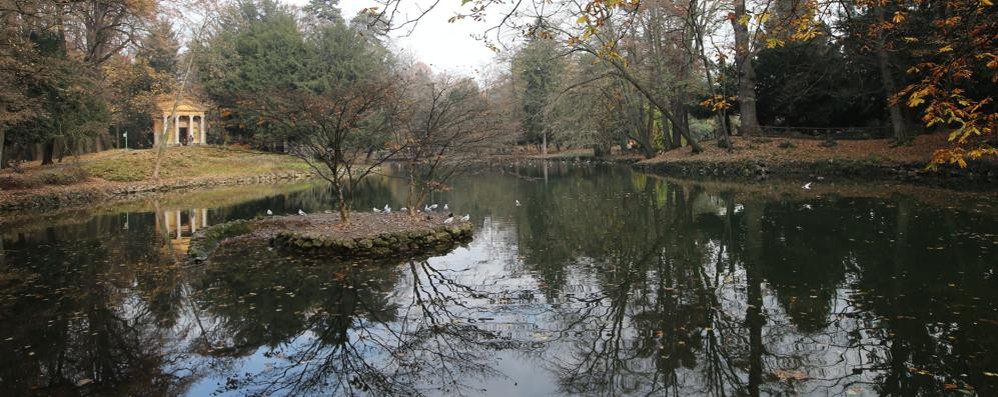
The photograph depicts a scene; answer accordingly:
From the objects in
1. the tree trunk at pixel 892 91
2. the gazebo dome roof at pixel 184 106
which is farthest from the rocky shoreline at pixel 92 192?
the tree trunk at pixel 892 91

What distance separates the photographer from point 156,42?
30734 millimetres

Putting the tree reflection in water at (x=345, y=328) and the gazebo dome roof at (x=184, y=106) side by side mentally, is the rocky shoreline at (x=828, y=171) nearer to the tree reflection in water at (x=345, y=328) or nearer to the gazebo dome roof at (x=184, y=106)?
the tree reflection in water at (x=345, y=328)

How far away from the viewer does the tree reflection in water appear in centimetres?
512

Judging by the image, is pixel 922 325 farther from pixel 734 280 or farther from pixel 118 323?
pixel 118 323

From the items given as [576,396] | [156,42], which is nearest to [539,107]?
[156,42]

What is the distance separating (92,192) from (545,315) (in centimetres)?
2403

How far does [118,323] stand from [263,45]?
125ft

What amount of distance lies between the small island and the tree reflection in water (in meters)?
0.79

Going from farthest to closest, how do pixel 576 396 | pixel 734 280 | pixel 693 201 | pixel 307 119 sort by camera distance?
1. pixel 693 201
2. pixel 307 119
3. pixel 734 280
4. pixel 576 396

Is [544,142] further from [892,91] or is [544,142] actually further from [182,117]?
[892,91]

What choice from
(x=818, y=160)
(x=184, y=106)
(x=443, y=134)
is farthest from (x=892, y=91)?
(x=184, y=106)

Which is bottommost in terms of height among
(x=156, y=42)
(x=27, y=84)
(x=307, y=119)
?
(x=307, y=119)

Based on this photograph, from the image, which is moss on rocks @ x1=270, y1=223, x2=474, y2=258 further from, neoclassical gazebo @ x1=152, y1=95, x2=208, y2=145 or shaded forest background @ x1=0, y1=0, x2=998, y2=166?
neoclassical gazebo @ x1=152, y1=95, x2=208, y2=145

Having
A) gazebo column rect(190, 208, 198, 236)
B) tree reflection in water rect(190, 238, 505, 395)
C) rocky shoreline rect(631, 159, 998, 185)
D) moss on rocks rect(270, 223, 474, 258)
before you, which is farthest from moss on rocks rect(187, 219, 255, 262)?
rocky shoreline rect(631, 159, 998, 185)
